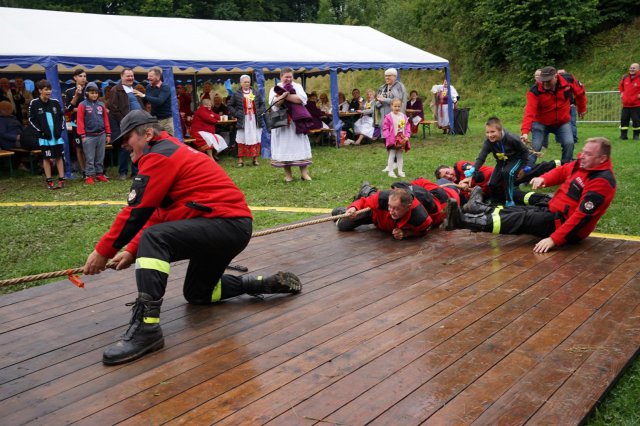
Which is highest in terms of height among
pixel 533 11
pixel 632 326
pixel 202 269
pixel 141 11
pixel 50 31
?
pixel 141 11

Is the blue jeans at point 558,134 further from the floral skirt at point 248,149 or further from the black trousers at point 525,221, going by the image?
the floral skirt at point 248,149

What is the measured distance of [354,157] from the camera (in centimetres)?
1293

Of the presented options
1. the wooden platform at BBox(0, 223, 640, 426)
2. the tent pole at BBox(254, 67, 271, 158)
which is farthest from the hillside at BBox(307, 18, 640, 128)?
the wooden platform at BBox(0, 223, 640, 426)

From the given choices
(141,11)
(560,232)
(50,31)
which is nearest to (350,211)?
(560,232)

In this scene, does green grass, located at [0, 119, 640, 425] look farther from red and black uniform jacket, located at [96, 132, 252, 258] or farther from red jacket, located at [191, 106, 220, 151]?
red and black uniform jacket, located at [96, 132, 252, 258]

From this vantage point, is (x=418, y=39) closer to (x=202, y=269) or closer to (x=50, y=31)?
(x=50, y=31)

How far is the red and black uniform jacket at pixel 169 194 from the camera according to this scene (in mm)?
3314

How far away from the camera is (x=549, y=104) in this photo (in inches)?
309

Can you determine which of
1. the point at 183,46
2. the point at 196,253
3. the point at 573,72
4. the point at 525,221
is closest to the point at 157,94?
the point at 183,46

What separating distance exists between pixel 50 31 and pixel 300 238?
8.99 meters

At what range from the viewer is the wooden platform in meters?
2.57

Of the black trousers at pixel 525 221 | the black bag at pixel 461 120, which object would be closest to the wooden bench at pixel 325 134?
the black bag at pixel 461 120

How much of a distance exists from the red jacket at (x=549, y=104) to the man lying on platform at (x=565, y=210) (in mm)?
2434

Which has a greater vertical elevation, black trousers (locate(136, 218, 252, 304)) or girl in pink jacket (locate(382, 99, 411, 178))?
girl in pink jacket (locate(382, 99, 411, 178))
